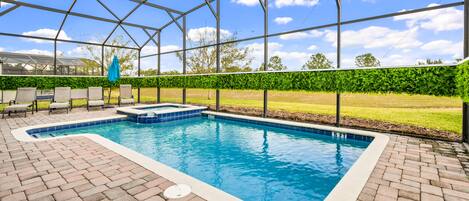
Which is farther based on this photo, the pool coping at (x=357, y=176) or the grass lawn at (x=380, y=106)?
the grass lawn at (x=380, y=106)

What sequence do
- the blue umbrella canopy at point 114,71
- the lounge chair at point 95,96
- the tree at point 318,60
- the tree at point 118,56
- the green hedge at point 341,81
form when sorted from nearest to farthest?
1. the green hedge at point 341,81
2. the lounge chair at point 95,96
3. the tree at point 318,60
4. the blue umbrella canopy at point 114,71
5. the tree at point 118,56

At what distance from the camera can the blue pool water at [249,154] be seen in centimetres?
404

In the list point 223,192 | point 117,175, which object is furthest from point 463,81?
point 117,175

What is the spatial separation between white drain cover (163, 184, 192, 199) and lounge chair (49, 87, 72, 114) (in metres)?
9.79

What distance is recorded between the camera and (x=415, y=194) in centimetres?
311

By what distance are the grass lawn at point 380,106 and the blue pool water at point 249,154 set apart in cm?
234

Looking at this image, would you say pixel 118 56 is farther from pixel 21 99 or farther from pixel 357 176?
pixel 357 176

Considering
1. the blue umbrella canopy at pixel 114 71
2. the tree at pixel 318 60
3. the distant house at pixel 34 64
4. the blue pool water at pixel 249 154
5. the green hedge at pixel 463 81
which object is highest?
the distant house at pixel 34 64

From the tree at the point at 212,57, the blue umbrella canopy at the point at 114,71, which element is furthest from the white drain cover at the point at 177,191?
the tree at the point at 212,57

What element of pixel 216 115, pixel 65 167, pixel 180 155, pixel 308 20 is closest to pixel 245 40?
pixel 308 20

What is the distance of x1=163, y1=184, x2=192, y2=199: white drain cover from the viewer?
294 centimetres

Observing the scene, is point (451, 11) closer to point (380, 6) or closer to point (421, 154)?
point (380, 6)

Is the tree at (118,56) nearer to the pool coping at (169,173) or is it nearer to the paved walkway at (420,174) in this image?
the pool coping at (169,173)

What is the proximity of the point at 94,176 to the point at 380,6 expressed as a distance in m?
8.61
